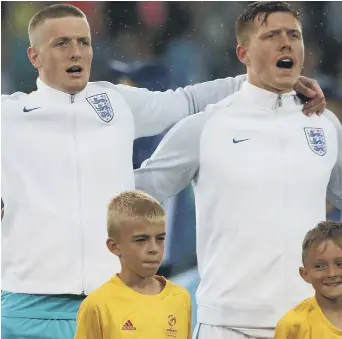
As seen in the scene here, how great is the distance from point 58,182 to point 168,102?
49 centimetres

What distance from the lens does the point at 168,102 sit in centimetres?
322

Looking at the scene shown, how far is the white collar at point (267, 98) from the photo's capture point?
3.07 metres

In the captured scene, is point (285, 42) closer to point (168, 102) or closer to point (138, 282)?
point (168, 102)

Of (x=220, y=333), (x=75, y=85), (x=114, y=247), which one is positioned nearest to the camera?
(x=114, y=247)

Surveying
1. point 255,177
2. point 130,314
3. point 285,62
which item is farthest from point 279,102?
point 130,314

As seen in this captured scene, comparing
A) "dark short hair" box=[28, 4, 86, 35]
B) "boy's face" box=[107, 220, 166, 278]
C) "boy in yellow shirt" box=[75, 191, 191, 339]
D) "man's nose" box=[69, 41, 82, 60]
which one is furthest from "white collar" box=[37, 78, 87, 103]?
"boy's face" box=[107, 220, 166, 278]

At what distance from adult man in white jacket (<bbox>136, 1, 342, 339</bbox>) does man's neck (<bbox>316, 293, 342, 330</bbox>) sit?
31cm

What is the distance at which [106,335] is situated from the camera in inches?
98.0

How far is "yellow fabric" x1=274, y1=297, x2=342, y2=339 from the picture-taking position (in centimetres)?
254

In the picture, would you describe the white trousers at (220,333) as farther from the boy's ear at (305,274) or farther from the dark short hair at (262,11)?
the dark short hair at (262,11)

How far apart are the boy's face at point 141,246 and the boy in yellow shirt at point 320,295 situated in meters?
0.38

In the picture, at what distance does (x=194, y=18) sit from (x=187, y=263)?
1.08 m

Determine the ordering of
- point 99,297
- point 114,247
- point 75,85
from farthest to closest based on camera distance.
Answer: point 75,85, point 114,247, point 99,297

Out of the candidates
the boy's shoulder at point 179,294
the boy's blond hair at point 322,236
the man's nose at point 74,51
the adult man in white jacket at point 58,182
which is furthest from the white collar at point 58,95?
the boy's blond hair at point 322,236
